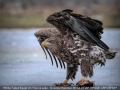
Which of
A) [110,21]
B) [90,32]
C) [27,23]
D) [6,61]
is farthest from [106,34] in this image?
[90,32]

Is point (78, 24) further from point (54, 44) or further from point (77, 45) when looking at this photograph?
point (54, 44)

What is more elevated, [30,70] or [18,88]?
[30,70]

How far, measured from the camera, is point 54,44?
19.3 ft

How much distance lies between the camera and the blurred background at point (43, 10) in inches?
448

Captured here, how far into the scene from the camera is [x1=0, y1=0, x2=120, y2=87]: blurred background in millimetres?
6598

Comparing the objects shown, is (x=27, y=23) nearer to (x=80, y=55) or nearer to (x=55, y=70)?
(x=55, y=70)

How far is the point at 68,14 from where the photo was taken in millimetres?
5789

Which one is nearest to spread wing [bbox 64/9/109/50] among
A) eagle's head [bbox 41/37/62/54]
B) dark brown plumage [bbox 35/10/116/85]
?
dark brown plumage [bbox 35/10/116/85]

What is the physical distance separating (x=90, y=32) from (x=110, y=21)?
18.9 feet

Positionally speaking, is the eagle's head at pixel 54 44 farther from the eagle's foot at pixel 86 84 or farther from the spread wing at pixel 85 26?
the eagle's foot at pixel 86 84

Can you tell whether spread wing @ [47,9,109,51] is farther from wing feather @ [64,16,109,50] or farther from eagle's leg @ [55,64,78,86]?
eagle's leg @ [55,64,78,86]

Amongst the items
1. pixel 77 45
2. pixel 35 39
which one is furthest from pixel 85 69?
pixel 35 39

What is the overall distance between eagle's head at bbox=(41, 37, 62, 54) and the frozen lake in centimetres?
57

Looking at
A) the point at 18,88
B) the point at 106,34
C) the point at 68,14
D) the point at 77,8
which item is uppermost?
the point at 77,8
